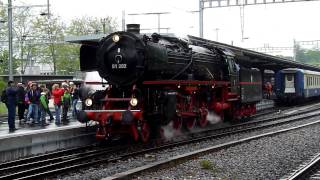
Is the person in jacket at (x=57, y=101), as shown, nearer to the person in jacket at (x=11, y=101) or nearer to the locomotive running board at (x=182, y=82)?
the person in jacket at (x=11, y=101)

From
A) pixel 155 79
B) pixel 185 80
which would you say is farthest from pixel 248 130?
pixel 155 79

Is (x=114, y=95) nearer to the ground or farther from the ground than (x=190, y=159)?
farther from the ground

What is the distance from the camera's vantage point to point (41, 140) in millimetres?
13492

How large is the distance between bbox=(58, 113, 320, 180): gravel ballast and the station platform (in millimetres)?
3062

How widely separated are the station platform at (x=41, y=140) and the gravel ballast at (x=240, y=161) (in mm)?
3062

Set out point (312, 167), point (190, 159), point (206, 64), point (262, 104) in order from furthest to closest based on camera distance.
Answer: point (262, 104), point (206, 64), point (190, 159), point (312, 167)

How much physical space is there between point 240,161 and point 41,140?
5703 millimetres

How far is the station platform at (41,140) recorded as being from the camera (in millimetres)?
12320

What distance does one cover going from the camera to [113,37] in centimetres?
1445

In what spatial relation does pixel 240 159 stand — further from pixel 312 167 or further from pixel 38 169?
pixel 38 169

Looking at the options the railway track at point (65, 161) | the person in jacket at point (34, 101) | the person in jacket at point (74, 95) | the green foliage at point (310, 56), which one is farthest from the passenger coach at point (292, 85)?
the green foliage at point (310, 56)

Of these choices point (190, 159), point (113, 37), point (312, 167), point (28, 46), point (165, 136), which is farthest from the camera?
point (28, 46)

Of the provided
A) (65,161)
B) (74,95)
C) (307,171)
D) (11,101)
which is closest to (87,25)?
(74,95)

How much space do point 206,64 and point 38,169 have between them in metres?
9.57
